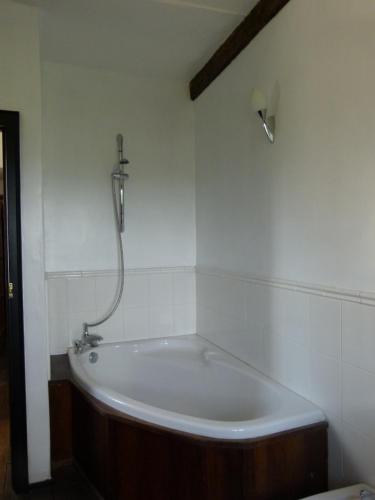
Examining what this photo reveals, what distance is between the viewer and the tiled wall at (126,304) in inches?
103

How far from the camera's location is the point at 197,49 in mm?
2434

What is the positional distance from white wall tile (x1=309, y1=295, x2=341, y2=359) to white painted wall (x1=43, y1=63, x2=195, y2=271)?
54.8 inches

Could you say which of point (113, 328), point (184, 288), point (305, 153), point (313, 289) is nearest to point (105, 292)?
point (113, 328)

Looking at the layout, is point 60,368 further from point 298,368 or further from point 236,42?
point 236,42

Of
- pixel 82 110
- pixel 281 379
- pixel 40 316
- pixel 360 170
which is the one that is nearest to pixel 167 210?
pixel 82 110

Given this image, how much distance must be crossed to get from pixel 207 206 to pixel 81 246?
2.93 feet

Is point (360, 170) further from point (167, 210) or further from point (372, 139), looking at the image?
point (167, 210)

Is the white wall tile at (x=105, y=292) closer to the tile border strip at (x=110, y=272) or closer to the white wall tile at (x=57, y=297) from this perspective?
the tile border strip at (x=110, y=272)

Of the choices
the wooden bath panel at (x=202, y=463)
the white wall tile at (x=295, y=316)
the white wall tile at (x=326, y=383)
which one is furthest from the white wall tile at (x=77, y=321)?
the white wall tile at (x=326, y=383)

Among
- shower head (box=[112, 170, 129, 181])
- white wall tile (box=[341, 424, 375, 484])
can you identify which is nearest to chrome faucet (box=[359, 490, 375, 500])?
white wall tile (box=[341, 424, 375, 484])

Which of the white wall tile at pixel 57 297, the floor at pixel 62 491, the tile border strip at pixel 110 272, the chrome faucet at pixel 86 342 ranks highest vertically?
the tile border strip at pixel 110 272

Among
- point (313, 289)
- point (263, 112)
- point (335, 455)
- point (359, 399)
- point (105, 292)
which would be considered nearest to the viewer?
point (359, 399)

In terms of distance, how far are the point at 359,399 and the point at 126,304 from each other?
1698 mm

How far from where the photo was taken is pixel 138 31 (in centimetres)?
221
